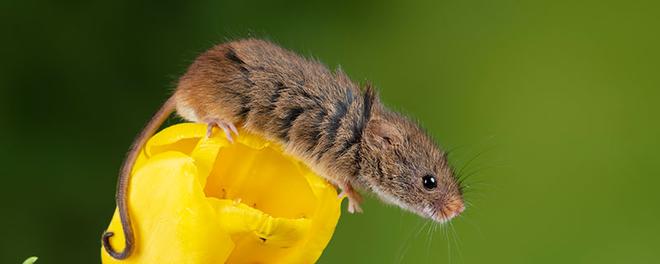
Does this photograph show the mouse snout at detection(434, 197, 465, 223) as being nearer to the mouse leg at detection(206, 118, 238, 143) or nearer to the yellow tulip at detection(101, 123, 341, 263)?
the yellow tulip at detection(101, 123, 341, 263)

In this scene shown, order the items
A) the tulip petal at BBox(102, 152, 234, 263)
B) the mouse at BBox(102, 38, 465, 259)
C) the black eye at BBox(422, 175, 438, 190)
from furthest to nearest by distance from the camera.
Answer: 1. the black eye at BBox(422, 175, 438, 190)
2. the mouse at BBox(102, 38, 465, 259)
3. the tulip petal at BBox(102, 152, 234, 263)

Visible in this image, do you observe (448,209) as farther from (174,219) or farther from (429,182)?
(174,219)

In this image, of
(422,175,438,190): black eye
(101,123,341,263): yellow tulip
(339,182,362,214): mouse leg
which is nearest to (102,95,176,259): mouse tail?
(101,123,341,263): yellow tulip

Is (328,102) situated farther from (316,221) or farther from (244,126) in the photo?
(316,221)

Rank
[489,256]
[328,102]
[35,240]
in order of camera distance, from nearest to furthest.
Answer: [328,102] < [35,240] < [489,256]

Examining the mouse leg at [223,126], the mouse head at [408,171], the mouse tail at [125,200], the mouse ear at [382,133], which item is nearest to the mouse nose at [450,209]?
the mouse head at [408,171]

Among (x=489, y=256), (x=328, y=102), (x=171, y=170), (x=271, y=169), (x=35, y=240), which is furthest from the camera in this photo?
(x=489, y=256)

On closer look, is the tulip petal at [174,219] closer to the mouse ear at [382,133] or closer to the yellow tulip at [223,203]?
the yellow tulip at [223,203]

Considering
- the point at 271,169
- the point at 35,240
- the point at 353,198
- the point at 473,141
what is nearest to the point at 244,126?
the point at 271,169
